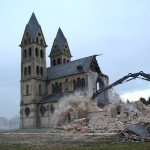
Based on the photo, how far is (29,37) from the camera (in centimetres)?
7781

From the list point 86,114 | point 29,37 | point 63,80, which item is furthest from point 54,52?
point 86,114

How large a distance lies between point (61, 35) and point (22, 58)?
15150mm

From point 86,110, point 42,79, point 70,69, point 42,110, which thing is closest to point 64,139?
point 86,110

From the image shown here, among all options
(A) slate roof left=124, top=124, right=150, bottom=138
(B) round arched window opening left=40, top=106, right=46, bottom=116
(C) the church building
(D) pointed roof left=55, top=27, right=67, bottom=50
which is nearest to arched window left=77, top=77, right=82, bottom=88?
(C) the church building

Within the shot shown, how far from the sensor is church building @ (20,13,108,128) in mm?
69412

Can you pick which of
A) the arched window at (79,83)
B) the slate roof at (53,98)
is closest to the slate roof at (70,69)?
the arched window at (79,83)

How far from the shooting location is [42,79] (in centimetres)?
7606

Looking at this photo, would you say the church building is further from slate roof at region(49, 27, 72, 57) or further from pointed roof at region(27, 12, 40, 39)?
slate roof at region(49, 27, 72, 57)

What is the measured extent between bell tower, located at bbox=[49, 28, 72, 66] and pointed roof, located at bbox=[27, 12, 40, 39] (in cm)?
890

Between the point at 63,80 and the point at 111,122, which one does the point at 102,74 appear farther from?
the point at 111,122

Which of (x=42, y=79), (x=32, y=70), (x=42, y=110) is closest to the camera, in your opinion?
(x=42, y=110)

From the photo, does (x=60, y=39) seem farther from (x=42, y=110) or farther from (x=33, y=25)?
(x=42, y=110)

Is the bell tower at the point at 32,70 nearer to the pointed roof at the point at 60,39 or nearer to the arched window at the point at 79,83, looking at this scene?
the pointed roof at the point at 60,39

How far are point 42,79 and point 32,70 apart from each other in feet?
10.7
